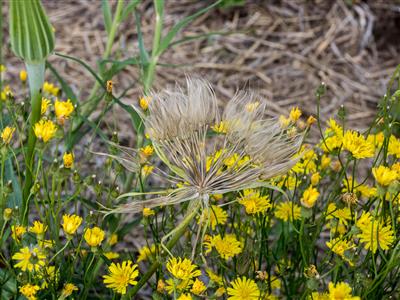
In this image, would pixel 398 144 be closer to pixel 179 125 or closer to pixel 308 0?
pixel 179 125

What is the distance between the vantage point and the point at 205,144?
4.71 ft

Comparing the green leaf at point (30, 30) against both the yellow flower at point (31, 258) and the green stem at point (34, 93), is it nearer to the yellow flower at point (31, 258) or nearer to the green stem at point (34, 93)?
the green stem at point (34, 93)

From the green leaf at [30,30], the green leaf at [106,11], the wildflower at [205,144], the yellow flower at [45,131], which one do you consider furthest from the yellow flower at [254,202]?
the green leaf at [106,11]

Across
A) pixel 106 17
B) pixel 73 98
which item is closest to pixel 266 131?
pixel 73 98

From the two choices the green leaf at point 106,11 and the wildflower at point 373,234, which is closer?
the wildflower at point 373,234

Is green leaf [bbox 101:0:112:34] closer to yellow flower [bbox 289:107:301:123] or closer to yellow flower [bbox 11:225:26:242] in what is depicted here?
yellow flower [bbox 289:107:301:123]

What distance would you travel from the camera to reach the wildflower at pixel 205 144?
137 centimetres

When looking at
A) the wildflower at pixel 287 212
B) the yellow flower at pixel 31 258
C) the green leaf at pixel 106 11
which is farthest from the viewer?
the green leaf at pixel 106 11

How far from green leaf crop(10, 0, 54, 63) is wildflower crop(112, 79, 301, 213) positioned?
26 centimetres

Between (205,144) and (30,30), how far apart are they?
0.43 metres

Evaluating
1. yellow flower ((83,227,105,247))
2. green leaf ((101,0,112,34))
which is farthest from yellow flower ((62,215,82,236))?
green leaf ((101,0,112,34))

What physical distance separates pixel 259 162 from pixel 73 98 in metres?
0.73

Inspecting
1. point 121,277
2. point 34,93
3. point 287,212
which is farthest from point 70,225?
point 287,212

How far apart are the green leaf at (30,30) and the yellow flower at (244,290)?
2.02 ft
